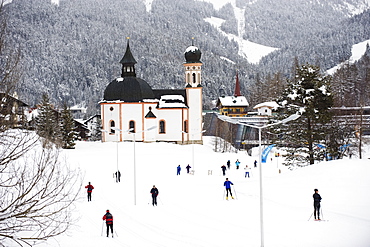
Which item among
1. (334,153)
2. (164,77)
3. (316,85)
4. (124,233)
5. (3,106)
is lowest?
(124,233)

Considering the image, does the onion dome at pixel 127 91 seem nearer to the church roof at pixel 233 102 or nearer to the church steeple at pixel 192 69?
the church steeple at pixel 192 69

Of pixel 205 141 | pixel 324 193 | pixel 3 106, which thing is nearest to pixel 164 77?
pixel 205 141

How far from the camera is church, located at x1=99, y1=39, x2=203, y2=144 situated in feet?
204

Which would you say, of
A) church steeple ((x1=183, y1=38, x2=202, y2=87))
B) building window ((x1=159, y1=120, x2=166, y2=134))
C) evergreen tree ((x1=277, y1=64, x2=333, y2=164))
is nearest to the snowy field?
evergreen tree ((x1=277, y1=64, x2=333, y2=164))

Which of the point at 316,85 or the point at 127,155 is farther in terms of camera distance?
the point at 127,155

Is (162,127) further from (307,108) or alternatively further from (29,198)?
(29,198)

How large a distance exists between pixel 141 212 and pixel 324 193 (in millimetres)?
10675

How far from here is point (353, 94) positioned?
326ft

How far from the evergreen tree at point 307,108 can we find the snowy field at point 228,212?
5.48 meters

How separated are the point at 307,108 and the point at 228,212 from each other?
54.9ft

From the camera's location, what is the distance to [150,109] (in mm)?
63219

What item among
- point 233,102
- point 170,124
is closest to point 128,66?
point 170,124

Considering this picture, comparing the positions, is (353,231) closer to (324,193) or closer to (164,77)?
(324,193)

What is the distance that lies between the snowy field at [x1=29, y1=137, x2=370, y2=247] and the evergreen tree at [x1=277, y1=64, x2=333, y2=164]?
5.48 m
